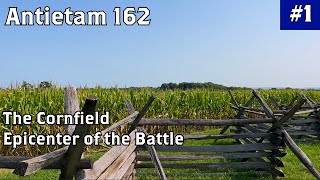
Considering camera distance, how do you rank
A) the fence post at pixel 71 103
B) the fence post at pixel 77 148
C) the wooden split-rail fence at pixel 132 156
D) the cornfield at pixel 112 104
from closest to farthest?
the fence post at pixel 77 148
the wooden split-rail fence at pixel 132 156
the fence post at pixel 71 103
the cornfield at pixel 112 104

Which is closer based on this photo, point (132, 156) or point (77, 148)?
point (77, 148)

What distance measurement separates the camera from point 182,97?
18.4 m

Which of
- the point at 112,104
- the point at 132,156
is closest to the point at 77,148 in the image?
the point at 132,156

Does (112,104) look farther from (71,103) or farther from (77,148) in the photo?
(77,148)

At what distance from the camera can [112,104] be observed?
13906 millimetres

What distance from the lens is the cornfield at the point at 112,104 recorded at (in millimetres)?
10766

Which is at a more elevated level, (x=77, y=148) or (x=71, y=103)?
(x=71, y=103)

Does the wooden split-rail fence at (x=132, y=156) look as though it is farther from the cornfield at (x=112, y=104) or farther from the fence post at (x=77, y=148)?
the cornfield at (x=112, y=104)

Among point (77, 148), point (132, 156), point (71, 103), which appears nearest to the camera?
point (77, 148)

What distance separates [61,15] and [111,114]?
654cm

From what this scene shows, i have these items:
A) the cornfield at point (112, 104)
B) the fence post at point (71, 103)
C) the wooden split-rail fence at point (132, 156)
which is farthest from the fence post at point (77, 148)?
the cornfield at point (112, 104)

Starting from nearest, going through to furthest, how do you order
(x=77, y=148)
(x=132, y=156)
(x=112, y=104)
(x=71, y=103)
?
(x=77, y=148) → (x=71, y=103) → (x=132, y=156) → (x=112, y=104)

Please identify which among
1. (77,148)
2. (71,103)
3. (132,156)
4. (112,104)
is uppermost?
(71,103)

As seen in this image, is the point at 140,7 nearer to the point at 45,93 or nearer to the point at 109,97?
the point at 45,93
